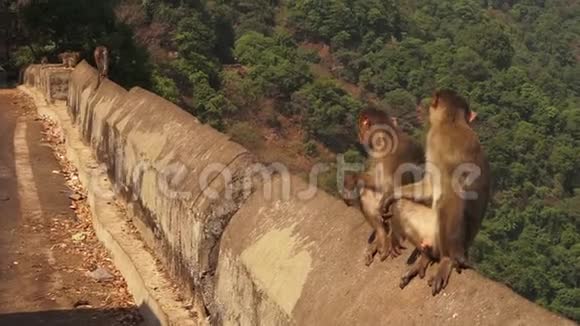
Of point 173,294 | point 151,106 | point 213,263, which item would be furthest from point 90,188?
point 213,263

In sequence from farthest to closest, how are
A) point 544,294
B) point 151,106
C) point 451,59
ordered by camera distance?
point 451,59
point 544,294
point 151,106

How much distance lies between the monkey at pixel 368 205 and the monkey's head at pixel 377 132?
0.57 ft

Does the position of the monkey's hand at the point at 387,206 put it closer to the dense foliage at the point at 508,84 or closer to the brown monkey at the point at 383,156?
the brown monkey at the point at 383,156

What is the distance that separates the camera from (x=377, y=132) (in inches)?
168

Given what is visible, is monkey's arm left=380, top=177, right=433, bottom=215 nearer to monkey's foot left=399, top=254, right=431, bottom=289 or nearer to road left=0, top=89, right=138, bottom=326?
monkey's foot left=399, top=254, right=431, bottom=289

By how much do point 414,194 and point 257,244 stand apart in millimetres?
851

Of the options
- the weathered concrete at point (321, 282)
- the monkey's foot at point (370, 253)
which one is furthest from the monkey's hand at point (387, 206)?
the monkey's foot at point (370, 253)

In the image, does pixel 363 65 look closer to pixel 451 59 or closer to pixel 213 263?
pixel 451 59

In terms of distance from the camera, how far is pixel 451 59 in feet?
219

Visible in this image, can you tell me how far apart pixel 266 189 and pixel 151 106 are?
103 inches

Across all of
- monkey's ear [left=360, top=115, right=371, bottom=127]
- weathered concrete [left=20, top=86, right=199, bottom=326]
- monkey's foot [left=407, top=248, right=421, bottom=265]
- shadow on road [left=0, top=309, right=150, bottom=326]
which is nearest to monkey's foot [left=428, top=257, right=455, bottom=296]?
monkey's foot [left=407, top=248, right=421, bottom=265]

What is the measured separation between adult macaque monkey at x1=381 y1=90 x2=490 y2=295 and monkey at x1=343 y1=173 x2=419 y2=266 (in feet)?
0.28

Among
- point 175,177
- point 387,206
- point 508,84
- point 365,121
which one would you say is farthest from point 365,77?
point 387,206

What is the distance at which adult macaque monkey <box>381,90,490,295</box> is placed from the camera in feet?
10.4
